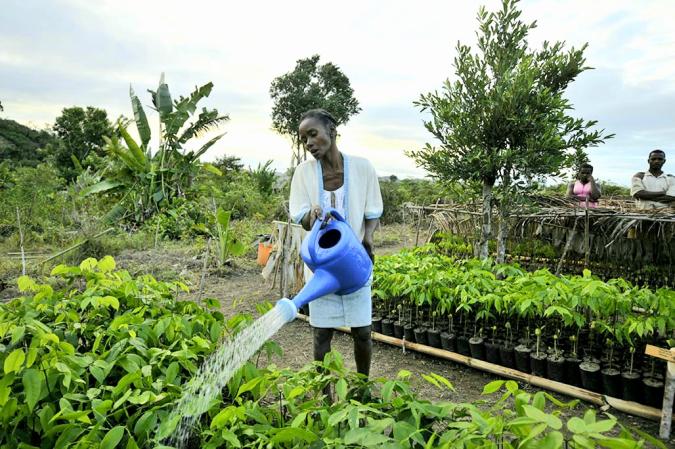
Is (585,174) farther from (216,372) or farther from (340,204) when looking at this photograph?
(216,372)

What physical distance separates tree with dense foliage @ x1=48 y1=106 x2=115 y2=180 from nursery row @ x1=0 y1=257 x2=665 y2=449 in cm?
1707

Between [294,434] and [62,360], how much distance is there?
761 millimetres

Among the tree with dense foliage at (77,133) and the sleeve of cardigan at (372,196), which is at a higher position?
the tree with dense foliage at (77,133)

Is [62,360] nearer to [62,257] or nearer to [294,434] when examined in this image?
[294,434]

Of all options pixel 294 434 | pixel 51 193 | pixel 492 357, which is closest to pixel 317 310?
pixel 294 434

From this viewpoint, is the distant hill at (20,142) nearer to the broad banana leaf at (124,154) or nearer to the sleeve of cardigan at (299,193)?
the broad banana leaf at (124,154)

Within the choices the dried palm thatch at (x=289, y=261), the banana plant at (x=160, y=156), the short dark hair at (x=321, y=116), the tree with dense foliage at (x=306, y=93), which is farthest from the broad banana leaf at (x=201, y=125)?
the tree with dense foliage at (x=306, y=93)

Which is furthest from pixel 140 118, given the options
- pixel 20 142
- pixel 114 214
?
pixel 20 142

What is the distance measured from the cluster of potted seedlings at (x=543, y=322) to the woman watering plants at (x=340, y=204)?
1232mm

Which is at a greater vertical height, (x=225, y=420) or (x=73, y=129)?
(x=73, y=129)

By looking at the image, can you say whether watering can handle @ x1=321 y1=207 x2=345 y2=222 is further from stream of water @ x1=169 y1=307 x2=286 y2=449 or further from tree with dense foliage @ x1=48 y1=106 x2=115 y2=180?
tree with dense foliage @ x1=48 y1=106 x2=115 y2=180

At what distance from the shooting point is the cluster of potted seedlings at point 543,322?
2.86m

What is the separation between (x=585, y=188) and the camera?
19.9 feet

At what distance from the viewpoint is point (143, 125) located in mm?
8156
